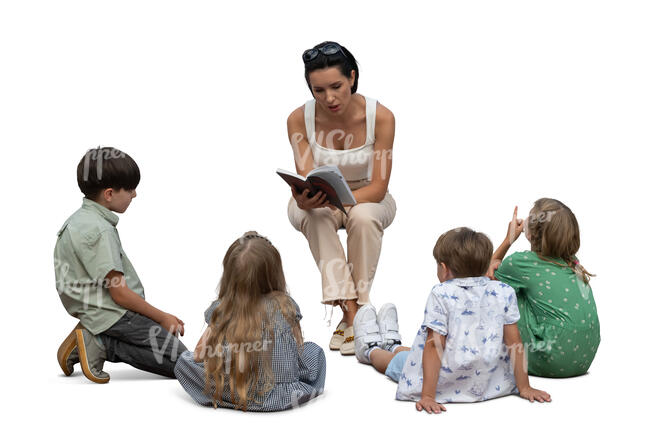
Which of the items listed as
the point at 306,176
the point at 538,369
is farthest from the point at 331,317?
the point at 538,369

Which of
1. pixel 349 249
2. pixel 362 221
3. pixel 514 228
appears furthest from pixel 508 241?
pixel 349 249

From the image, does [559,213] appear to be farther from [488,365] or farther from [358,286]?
[358,286]

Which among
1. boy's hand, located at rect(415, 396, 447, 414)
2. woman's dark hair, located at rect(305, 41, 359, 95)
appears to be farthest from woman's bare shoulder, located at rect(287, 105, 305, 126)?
boy's hand, located at rect(415, 396, 447, 414)

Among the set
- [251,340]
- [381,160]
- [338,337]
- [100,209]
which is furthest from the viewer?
[381,160]

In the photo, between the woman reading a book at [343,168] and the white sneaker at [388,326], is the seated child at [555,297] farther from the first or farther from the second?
the woman reading a book at [343,168]

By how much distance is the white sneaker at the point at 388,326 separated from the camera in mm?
5664

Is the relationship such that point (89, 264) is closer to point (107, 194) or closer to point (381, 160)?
point (107, 194)

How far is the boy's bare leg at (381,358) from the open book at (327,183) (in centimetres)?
94

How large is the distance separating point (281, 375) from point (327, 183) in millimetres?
1498

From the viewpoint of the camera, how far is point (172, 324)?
210 inches

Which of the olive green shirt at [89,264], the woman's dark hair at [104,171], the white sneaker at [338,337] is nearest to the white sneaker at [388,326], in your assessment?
the white sneaker at [338,337]

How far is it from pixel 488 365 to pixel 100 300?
83.0 inches

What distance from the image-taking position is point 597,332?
530cm

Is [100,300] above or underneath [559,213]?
underneath
